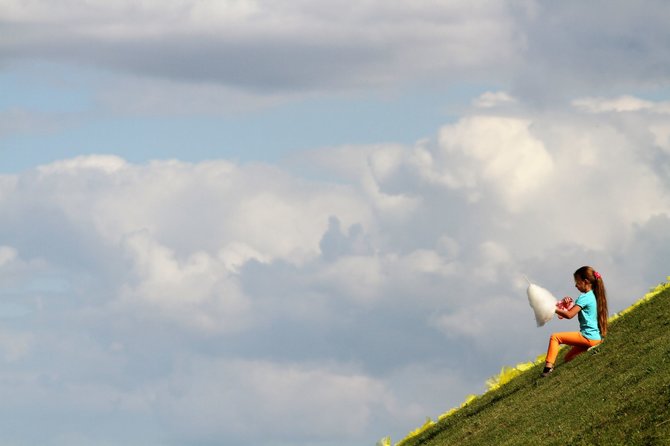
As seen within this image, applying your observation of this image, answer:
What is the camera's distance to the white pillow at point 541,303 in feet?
79.2

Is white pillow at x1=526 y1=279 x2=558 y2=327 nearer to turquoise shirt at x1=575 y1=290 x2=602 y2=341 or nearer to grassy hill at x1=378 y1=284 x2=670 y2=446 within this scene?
turquoise shirt at x1=575 y1=290 x2=602 y2=341

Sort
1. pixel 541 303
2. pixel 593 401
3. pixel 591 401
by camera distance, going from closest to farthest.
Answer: pixel 593 401 < pixel 591 401 < pixel 541 303

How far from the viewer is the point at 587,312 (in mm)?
24562

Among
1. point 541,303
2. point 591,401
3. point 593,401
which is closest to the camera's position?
point 593,401

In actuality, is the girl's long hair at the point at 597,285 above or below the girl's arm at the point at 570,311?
above

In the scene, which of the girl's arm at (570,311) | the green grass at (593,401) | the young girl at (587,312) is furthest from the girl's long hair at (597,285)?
the green grass at (593,401)

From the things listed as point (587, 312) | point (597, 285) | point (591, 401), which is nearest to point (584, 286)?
point (597, 285)

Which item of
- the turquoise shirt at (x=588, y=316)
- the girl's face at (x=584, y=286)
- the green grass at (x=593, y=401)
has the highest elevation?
the girl's face at (x=584, y=286)

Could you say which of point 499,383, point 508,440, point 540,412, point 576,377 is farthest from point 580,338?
point 499,383

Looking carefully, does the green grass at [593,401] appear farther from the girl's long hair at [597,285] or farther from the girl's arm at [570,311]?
the girl's arm at [570,311]

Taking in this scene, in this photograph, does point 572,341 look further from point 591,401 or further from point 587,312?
point 591,401

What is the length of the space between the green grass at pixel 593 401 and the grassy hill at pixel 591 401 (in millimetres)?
29

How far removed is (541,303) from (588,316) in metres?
1.31

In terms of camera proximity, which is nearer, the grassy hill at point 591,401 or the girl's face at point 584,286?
the grassy hill at point 591,401
